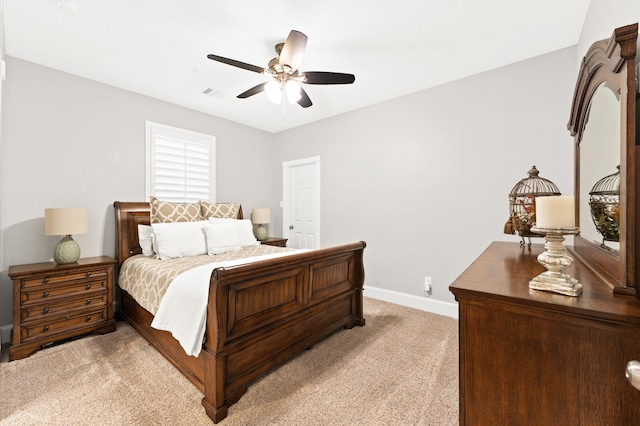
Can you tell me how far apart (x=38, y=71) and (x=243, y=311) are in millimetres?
3249

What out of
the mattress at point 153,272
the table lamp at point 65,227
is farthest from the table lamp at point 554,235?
the table lamp at point 65,227

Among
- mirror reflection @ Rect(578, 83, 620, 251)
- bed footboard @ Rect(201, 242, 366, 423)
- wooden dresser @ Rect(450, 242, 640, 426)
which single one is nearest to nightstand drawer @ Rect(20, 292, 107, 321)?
bed footboard @ Rect(201, 242, 366, 423)

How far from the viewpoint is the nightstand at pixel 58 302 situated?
2316mm

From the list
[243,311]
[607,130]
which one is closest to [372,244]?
[243,311]

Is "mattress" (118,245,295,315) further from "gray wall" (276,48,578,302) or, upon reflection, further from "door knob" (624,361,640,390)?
"door knob" (624,361,640,390)

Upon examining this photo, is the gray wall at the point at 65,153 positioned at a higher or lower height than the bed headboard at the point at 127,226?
higher

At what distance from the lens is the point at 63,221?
2.62 m

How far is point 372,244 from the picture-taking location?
153 inches

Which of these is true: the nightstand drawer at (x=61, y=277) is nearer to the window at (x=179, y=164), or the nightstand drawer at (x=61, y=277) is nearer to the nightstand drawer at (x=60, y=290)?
the nightstand drawer at (x=60, y=290)

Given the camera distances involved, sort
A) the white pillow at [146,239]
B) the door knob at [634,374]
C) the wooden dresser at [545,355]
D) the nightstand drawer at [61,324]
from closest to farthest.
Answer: the door knob at [634,374] → the wooden dresser at [545,355] → the nightstand drawer at [61,324] → the white pillow at [146,239]

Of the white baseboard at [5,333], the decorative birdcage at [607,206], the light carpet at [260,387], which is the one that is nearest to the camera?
the decorative birdcage at [607,206]

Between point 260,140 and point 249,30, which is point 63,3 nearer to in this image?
point 249,30

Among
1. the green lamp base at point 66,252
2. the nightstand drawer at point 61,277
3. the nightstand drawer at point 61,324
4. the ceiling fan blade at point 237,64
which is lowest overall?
the nightstand drawer at point 61,324

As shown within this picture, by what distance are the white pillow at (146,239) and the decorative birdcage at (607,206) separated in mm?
3662
